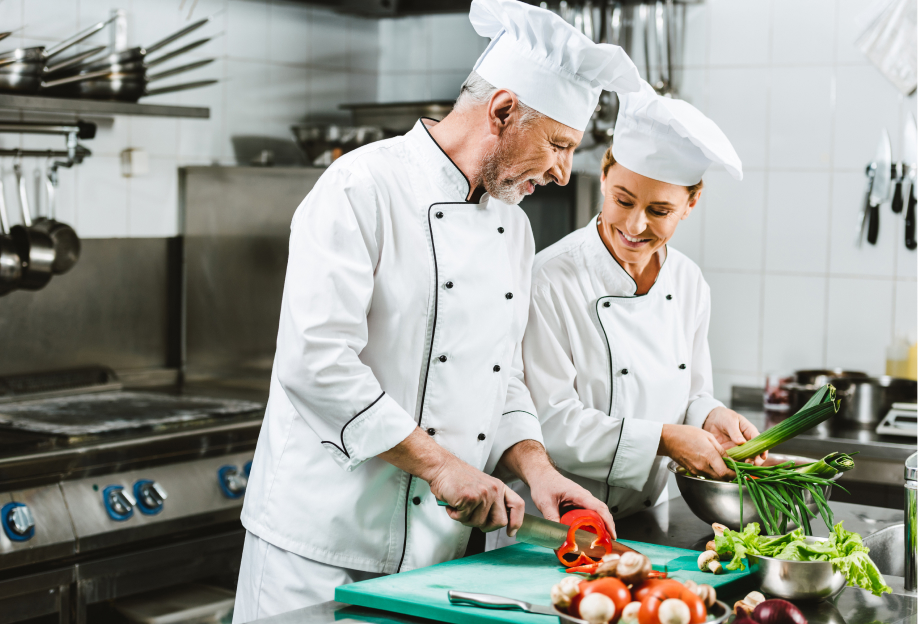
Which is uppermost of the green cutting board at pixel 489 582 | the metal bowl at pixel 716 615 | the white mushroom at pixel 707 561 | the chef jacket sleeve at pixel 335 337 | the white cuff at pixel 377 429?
the chef jacket sleeve at pixel 335 337

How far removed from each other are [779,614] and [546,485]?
0.52 meters

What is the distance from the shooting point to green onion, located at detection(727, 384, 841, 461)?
1.58 metres

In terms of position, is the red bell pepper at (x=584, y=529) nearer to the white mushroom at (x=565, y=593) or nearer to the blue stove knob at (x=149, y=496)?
the white mushroom at (x=565, y=593)

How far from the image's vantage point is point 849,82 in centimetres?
329

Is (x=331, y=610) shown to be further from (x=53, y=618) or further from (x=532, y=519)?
(x=53, y=618)

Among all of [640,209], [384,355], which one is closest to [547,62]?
[640,209]

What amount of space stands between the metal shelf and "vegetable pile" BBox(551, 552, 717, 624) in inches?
78.6

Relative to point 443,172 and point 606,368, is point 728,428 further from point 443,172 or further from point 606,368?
point 443,172

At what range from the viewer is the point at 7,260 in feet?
8.73

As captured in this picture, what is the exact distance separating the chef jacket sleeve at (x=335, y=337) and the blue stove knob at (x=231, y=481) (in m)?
1.15

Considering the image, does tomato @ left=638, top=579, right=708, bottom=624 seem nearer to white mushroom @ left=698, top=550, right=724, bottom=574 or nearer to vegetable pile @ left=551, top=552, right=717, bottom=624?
vegetable pile @ left=551, top=552, right=717, bottom=624

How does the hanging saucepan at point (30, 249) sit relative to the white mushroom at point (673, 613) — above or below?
above

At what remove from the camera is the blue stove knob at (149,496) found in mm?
2332

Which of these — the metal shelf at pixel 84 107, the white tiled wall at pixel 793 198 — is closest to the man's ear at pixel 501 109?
the metal shelf at pixel 84 107
